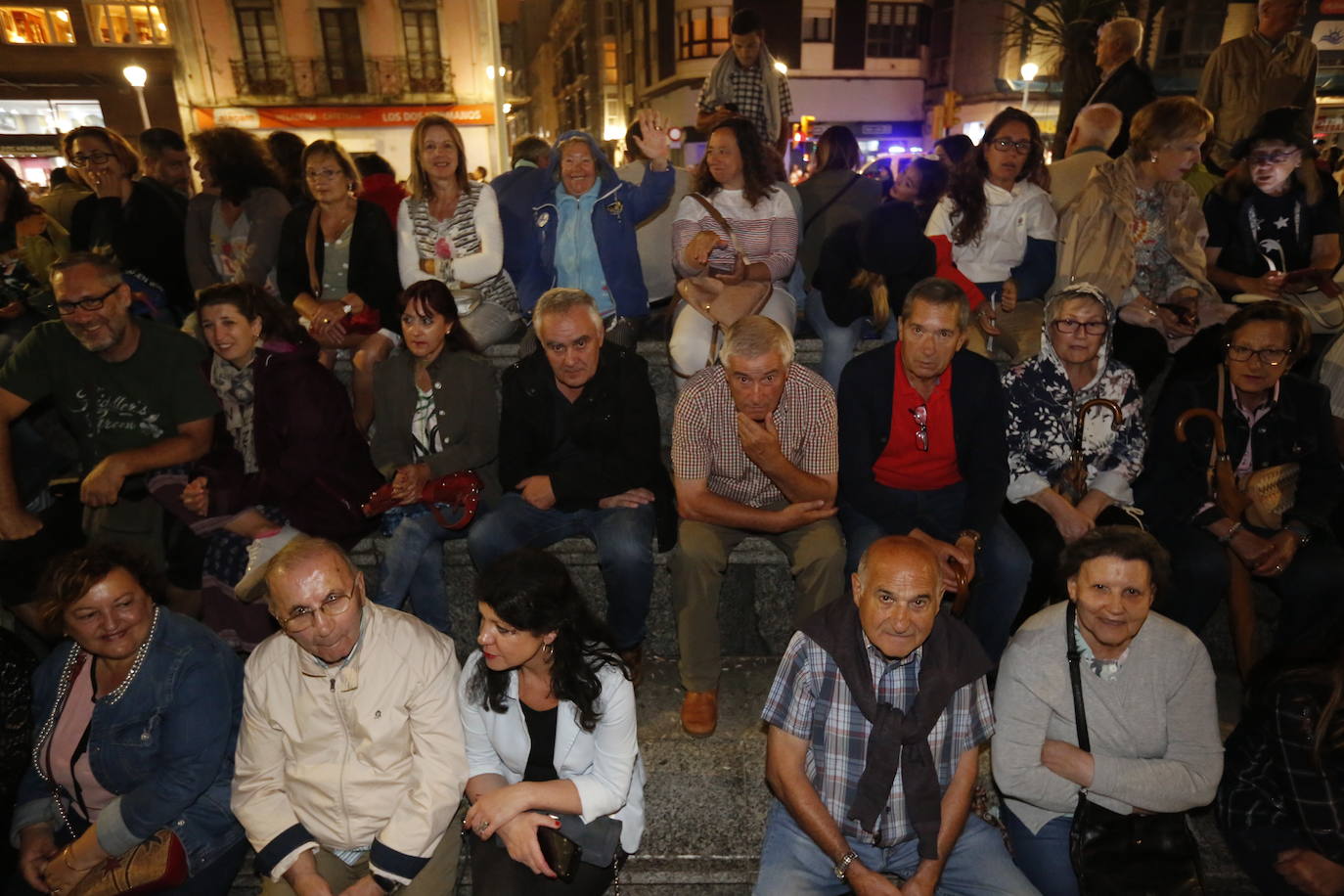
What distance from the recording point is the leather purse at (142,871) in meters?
2.42

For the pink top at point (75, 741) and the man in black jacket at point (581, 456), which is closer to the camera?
the pink top at point (75, 741)

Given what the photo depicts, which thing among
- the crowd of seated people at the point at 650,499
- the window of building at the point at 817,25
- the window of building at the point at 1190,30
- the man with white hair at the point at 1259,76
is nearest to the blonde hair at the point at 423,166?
the crowd of seated people at the point at 650,499

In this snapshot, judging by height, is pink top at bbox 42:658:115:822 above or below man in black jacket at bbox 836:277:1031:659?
below

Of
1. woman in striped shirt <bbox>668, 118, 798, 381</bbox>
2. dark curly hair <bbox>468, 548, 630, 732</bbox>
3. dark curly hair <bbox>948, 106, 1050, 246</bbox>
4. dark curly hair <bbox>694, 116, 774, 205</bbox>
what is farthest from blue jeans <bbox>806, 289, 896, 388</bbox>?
dark curly hair <bbox>468, 548, 630, 732</bbox>

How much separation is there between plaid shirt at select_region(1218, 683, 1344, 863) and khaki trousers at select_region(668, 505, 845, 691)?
1.44 m

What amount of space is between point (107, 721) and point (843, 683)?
237cm

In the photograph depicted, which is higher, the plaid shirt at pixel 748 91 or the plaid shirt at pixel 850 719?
the plaid shirt at pixel 748 91

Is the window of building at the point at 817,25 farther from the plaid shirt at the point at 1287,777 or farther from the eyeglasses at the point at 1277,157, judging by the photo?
the plaid shirt at the point at 1287,777

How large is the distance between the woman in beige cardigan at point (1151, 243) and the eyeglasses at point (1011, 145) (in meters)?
0.45

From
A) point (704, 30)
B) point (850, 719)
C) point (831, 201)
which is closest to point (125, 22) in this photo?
point (704, 30)

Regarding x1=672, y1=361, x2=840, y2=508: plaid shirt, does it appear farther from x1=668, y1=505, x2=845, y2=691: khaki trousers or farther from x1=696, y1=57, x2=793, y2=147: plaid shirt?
x1=696, y1=57, x2=793, y2=147: plaid shirt

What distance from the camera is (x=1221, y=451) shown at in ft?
10.5

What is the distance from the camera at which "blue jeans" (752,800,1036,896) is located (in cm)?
238

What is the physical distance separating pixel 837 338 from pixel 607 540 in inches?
74.3
